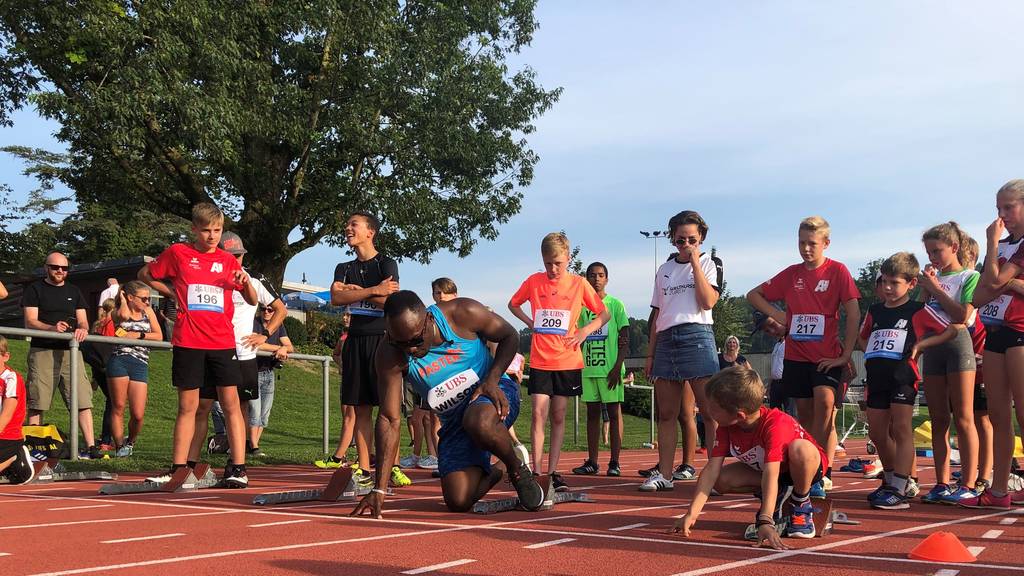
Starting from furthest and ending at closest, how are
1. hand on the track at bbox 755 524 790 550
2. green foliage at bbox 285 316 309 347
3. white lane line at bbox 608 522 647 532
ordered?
green foliage at bbox 285 316 309 347 → white lane line at bbox 608 522 647 532 → hand on the track at bbox 755 524 790 550

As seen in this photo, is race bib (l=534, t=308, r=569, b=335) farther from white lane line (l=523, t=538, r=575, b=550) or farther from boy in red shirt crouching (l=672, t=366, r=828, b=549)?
white lane line (l=523, t=538, r=575, b=550)

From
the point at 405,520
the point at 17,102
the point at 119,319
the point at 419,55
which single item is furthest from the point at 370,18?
the point at 405,520

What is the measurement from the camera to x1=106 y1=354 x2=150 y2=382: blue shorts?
386 inches

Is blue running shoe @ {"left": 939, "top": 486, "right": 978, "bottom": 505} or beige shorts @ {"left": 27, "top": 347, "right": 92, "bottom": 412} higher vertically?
beige shorts @ {"left": 27, "top": 347, "right": 92, "bottom": 412}

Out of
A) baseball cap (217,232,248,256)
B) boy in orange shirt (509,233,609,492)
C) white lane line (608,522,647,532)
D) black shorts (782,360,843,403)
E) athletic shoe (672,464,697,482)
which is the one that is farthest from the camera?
athletic shoe (672,464,697,482)

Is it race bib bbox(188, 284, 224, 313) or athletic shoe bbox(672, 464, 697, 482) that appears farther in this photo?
athletic shoe bbox(672, 464, 697, 482)

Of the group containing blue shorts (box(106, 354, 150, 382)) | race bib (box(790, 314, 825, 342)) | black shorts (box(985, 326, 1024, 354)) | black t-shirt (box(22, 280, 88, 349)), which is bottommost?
blue shorts (box(106, 354, 150, 382))

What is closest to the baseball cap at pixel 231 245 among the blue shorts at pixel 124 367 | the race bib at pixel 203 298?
the race bib at pixel 203 298

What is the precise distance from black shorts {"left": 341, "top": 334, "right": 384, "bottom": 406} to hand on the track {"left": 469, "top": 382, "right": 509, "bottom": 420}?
1281mm

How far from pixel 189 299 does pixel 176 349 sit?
358 mm

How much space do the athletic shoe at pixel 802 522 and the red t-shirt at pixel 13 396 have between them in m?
5.83

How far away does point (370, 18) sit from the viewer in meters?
23.2

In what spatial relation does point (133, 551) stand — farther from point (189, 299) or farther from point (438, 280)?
point (438, 280)

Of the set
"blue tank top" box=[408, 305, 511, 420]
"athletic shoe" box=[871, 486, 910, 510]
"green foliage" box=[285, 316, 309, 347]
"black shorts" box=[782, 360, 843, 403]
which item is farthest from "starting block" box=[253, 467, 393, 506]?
"green foliage" box=[285, 316, 309, 347]
